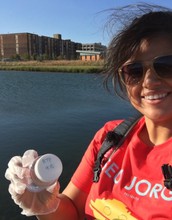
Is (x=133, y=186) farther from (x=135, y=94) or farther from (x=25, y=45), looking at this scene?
(x=25, y=45)

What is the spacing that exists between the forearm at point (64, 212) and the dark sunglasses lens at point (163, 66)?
91 cm

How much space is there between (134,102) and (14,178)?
736 millimetres

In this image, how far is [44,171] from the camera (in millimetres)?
1319

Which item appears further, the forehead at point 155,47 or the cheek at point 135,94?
the cheek at point 135,94

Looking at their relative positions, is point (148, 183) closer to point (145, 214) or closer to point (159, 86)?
point (145, 214)

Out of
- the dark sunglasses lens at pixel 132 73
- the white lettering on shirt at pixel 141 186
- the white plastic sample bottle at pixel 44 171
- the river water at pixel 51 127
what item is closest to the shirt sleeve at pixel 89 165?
the white lettering on shirt at pixel 141 186

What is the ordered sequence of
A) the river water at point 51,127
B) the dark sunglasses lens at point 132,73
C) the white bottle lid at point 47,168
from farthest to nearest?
the river water at point 51,127 → the dark sunglasses lens at point 132,73 → the white bottle lid at point 47,168

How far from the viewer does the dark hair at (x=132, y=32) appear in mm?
1497

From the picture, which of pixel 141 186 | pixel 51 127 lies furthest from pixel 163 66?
pixel 51 127

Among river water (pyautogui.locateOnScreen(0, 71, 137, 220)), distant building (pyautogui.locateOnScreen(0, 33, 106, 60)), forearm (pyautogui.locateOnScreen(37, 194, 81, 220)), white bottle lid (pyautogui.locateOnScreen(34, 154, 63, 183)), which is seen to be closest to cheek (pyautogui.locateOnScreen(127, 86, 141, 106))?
white bottle lid (pyautogui.locateOnScreen(34, 154, 63, 183))

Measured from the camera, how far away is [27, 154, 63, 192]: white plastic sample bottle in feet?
4.33

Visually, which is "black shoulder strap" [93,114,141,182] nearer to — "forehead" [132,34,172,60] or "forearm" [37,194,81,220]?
"forearm" [37,194,81,220]

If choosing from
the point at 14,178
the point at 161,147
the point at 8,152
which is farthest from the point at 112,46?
the point at 8,152

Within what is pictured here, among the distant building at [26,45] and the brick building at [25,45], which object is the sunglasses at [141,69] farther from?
the brick building at [25,45]
